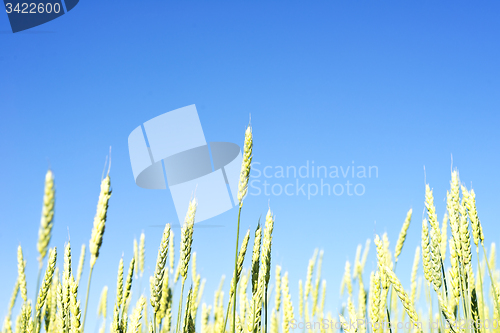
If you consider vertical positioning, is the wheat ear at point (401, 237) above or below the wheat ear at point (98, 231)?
above

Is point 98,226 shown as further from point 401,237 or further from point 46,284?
point 401,237

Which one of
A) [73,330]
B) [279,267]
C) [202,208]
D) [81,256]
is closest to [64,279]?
[73,330]

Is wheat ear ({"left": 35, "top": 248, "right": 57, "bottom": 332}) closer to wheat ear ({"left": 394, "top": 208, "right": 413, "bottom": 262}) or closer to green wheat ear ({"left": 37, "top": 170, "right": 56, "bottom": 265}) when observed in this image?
green wheat ear ({"left": 37, "top": 170, "right": 56, "bottom": 265})

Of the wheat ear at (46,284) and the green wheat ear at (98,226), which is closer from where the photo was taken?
the green wheat ear at (98,226)

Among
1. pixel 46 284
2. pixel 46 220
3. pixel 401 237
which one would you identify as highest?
pixel 401 237

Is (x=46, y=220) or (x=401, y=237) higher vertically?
(x=401, y=237)

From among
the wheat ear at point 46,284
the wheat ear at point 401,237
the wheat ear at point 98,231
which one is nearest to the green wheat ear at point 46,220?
the wheat ear at point 98,231

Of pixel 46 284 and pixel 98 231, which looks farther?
pixel 46 284

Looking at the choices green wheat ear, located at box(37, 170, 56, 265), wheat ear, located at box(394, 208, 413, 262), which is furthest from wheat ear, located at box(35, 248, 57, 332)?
wheat ear, located at box(394, 208, 413, 262)

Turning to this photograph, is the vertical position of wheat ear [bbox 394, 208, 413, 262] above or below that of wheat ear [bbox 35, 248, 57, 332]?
above

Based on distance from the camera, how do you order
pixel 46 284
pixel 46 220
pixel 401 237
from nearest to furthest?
1. pixel 46 220
2. pixel 46 284
3. pixel 401 237

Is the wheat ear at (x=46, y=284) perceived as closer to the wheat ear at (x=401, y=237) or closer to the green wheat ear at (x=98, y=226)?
the green wheat ear at (x=98, y=226)

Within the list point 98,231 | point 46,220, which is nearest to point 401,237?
point 98,231

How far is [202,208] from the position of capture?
4.40m
